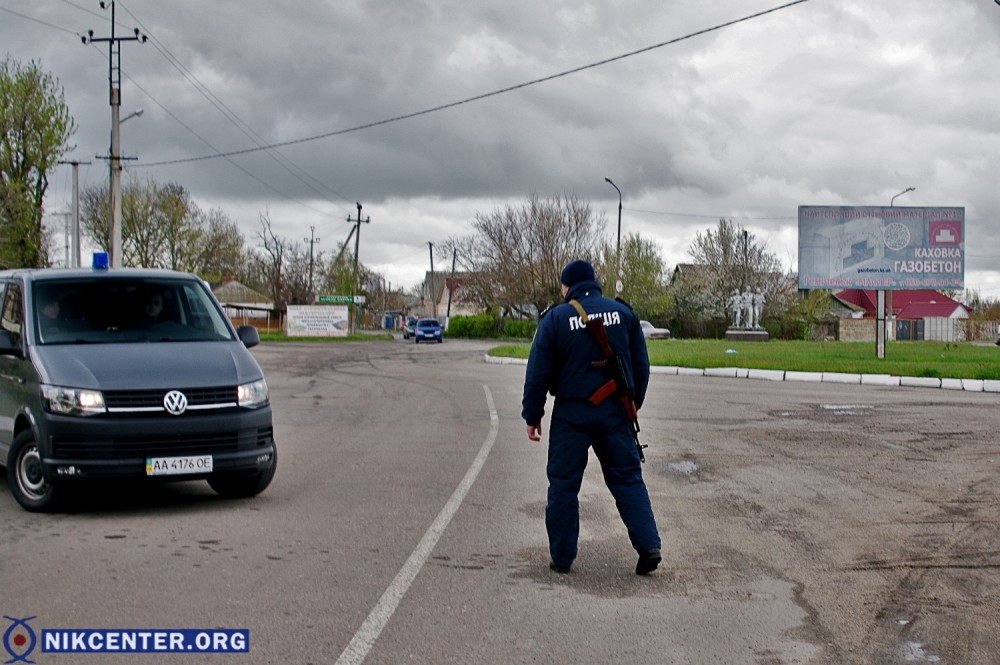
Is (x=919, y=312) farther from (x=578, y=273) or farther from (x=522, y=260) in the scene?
(x=578, y=273)

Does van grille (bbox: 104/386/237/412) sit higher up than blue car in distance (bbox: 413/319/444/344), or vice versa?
van grille (bbox: 104/386/237/412)

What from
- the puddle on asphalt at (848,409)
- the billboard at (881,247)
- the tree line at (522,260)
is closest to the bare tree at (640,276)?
the tree line at (522,260)

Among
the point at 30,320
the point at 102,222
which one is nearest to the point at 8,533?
the point at 30,320

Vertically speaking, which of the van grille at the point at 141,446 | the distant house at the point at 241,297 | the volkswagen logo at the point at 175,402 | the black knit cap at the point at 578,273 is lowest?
the van grille at the point at 141,446

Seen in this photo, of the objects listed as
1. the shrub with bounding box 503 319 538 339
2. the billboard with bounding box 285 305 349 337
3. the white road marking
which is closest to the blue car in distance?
the billboard with bounding box 285 305 349 337

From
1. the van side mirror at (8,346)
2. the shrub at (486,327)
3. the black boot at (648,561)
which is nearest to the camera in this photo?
the black boot at (648,561)

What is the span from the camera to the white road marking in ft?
14.9

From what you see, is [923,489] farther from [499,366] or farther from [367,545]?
[499,366]

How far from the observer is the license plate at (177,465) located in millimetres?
7512

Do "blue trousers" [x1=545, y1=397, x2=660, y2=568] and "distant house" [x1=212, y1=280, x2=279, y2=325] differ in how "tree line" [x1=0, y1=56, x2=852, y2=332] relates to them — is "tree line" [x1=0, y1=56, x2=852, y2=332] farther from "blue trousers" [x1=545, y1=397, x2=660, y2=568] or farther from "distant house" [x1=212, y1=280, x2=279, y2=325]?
"blue trousers" [x1=545, y1=397, x2=660, y2=568]

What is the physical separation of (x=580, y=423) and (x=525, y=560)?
94 centimetres

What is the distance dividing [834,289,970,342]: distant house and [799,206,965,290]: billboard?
47005mm

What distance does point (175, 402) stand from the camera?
758 cm

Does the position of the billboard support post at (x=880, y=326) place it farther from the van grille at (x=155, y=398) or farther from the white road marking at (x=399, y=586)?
the van grille at (x=155, y=398)
